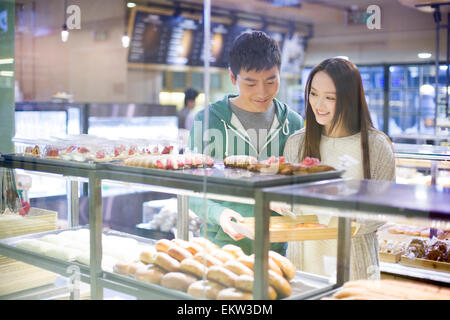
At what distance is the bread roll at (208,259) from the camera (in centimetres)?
179

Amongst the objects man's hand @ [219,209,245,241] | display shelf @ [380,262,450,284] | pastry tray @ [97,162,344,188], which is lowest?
display shelf @ [380,262,450,284]

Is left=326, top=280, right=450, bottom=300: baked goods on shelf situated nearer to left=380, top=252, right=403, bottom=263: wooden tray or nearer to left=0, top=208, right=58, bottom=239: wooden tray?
left=0, top=208, right=58, bottom=239: wooden tray

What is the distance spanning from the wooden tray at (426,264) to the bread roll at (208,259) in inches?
71.9

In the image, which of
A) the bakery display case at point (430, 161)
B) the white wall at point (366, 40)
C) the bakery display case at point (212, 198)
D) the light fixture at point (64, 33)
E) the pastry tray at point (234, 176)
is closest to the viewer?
the bakery display case at point (212, 198)

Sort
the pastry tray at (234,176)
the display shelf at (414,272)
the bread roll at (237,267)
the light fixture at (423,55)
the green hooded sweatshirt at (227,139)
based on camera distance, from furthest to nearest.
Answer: the light fixture at (423,55) → the display shelf at (414,272) → the green hooded sweatshirt at (227,139) → the bread roll at (237,267) → the pastry tray at (234,176)

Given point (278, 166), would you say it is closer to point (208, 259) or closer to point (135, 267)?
point (208, 259)

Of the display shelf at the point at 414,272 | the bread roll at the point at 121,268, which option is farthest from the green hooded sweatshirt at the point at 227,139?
the display shelf at the point at 414,272

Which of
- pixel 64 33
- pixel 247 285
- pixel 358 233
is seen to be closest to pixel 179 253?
pixel 247 285

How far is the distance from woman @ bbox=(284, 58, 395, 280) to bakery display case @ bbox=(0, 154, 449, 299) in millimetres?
164

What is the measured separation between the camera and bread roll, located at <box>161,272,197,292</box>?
1763mm

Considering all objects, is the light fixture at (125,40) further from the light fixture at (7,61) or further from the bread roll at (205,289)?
the bread roll at (205,289)

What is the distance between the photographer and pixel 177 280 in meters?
1.79
